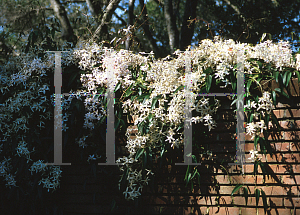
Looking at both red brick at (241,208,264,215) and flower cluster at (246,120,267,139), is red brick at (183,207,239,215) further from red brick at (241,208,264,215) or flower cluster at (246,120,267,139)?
flower cluster at (246,120,267,139)

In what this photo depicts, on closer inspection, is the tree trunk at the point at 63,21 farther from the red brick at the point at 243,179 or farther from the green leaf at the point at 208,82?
the red brick at the point at 243,179

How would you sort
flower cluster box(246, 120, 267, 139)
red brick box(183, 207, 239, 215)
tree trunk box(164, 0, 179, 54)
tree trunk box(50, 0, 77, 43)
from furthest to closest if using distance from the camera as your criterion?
tree trunk box(164, 0, 179, 54), tree trunk box(50, 0, 77, 43), red brick box(183, 207, 239, 215), flower cluster box(246, 120, 267, 139)

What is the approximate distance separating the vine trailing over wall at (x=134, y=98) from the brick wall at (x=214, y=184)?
0.11 m

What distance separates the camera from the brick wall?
2.29m

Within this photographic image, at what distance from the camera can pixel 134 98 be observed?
256 cm

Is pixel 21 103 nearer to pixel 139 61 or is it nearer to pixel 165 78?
pixel 139 61

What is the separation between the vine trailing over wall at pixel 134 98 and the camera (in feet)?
7.64

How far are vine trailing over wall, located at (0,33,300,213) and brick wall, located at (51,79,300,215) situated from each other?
0.36ft

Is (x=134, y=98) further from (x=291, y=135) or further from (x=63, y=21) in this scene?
(x=63, y=21)

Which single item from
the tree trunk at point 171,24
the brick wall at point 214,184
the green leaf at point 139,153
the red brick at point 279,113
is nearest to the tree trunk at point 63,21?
the tree trunk at point 171,24

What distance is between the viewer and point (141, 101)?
2.56 m

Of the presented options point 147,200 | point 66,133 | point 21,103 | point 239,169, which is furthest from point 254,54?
point 21,103

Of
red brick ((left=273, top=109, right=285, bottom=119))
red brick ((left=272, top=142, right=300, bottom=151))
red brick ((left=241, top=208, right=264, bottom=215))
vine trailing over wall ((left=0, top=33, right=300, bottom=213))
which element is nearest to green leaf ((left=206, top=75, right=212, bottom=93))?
vine trailing over wall ((left=0, top=33, right=300, bottom=213))

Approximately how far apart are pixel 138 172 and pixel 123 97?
745mm
